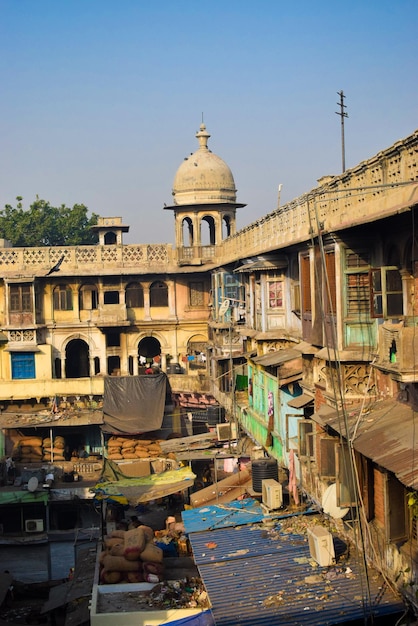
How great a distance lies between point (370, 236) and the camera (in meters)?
12.3

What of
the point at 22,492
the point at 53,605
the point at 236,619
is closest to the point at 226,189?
the point at 22,492

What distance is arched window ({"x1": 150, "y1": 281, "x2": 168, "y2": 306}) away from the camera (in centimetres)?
3531

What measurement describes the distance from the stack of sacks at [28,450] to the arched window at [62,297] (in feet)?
20.7

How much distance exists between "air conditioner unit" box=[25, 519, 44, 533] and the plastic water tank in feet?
34.4

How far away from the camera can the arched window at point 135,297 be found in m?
35.2

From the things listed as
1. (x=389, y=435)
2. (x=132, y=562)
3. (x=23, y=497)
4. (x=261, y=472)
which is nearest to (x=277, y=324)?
(x=261, y=472)

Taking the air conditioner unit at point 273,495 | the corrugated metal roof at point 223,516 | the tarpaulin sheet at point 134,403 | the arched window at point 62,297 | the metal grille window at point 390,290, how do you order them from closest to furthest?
the metal grille window at point 390,290 < the corrugated metal roof at point 223,516 < the air conditioner unit at point 273,495 < the tarpaulin sheet at point 134,403 < the arched window at point 62,297

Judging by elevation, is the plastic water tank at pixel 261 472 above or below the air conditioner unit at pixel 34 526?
above

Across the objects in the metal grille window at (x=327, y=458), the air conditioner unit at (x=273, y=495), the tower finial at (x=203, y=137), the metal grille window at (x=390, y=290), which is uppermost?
the tower finial at (x=203, y=137)

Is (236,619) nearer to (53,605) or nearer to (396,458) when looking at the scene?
(396,458)

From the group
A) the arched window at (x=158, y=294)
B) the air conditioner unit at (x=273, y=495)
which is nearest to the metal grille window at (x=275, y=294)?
the air conditioner unit at (x=273, y=495)

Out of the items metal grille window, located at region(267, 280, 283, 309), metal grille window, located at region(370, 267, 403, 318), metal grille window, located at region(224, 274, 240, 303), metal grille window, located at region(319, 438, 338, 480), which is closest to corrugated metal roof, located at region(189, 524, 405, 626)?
metal grille window, located at region(319, 438, 338, 480)

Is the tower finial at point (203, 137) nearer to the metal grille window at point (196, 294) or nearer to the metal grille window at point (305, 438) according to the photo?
the metal grille window at point (196, 294)

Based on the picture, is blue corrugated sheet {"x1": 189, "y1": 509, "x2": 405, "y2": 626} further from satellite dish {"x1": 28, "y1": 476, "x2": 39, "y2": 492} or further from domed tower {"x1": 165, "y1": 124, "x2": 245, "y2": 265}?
domed tower {"x1": 165, "y1": 124, "x2": 245, "y2": 265}
